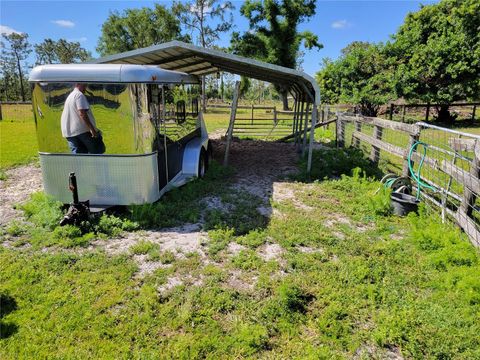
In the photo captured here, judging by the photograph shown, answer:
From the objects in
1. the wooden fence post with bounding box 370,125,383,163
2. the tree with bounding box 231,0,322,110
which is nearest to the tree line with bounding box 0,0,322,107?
the tree with bounding box 231,0,322,110

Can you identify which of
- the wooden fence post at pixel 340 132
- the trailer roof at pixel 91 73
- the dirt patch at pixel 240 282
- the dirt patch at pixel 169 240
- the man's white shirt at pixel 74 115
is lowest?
the dirt patch at pixel 240 282

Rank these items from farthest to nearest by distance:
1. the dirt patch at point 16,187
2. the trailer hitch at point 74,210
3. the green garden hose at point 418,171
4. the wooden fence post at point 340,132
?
the wooden fence post at point 340,132, the dirt patch at point 16,187, the green garden hose at point 418,171, the trailer hitch at point 74,210

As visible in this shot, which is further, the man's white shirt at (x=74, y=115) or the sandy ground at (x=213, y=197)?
the man's white shirt at (x=74, y=115)

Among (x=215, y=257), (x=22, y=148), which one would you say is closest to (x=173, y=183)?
(x=215, y=257)

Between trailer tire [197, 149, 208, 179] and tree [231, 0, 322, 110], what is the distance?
23.2m

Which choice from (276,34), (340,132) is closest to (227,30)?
(276,34)

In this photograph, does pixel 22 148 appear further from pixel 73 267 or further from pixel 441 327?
pixel 441 327

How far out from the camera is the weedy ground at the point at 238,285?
2.73 meters

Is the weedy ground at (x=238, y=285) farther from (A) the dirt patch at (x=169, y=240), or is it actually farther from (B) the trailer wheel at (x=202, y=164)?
(B) the trailer wheel at (x=202, y=164)

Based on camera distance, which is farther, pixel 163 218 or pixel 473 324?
pixel 163 218

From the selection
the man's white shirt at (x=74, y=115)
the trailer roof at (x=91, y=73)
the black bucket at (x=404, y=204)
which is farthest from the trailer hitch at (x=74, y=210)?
the black bucket at (x=404, y=204)

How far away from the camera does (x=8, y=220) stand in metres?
5.10

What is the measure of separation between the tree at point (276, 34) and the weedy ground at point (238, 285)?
26.5m

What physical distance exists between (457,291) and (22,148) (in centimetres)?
1219
